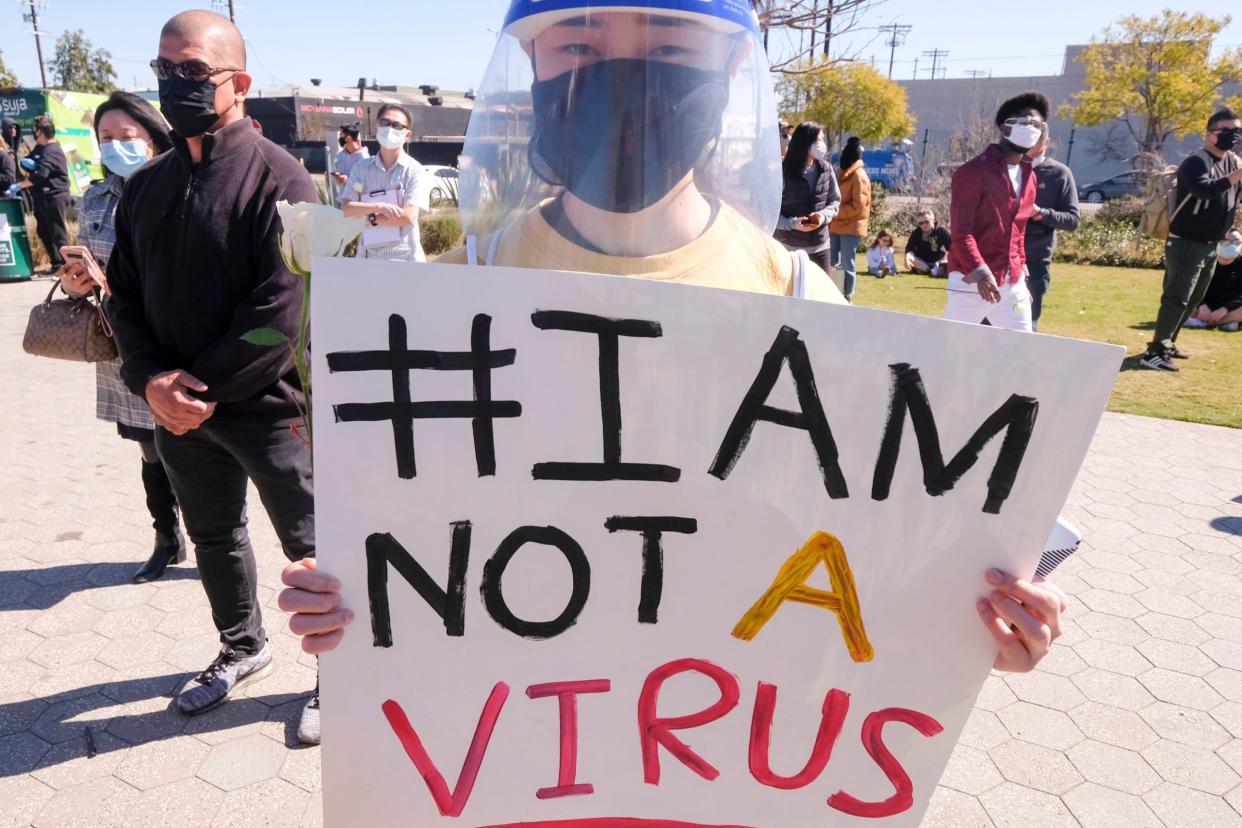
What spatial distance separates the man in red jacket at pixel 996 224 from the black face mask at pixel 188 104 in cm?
397

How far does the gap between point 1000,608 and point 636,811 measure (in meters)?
0.59

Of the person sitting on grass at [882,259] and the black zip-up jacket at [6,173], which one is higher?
the black zip-up jacket at [6,173]

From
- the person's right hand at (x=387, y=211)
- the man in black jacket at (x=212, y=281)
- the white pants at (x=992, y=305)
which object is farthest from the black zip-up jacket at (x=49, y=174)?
the white pants at (x=992, y=305)

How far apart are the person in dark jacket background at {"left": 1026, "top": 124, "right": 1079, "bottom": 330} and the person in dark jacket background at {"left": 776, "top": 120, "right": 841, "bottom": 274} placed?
160 centimetres

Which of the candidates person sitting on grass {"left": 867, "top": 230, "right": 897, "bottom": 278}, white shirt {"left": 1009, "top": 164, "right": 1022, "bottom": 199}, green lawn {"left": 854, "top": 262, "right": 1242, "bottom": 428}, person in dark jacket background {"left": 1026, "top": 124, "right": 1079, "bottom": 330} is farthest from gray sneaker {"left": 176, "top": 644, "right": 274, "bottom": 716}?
person sitting on grass {"left": 867, "top": 230, "right": 897, "bottom": 278}

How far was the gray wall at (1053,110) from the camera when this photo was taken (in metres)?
35.4

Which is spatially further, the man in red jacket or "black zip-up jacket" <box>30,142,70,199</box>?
"black zip-up jacket" <box>30,142,70,199</box>

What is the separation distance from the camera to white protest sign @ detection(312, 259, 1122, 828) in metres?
1.07

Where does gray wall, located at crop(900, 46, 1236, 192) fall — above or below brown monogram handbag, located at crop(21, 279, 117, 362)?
above

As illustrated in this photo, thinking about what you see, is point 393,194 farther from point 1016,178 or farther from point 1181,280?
point 1181,280

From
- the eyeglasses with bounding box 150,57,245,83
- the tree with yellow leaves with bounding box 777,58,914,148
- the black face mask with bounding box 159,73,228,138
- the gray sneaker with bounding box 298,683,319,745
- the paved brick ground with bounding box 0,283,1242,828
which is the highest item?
the tree with yellow leaves with bounding box 777,58,914,148

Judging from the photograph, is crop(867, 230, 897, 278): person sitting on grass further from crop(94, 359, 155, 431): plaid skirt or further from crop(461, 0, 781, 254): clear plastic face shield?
crop(461, 0, 781, 254): clear plastic face shield

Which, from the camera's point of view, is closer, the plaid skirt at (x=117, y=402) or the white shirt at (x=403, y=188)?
the plaid skirt at (x=117, y=402)

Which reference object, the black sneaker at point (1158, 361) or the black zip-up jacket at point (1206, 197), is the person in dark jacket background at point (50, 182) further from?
the black sneaker at point (1158, 361)
